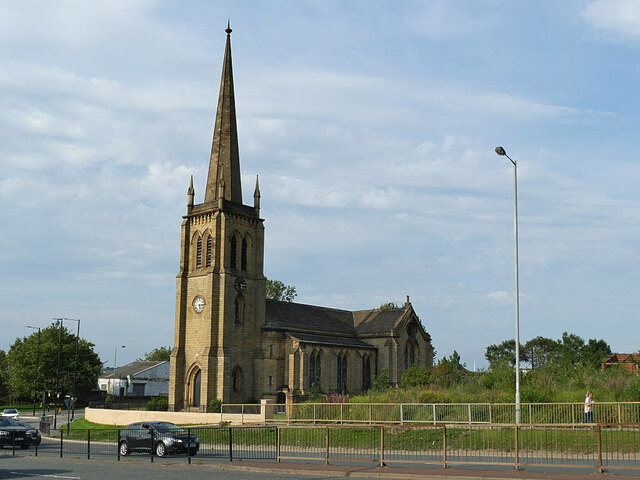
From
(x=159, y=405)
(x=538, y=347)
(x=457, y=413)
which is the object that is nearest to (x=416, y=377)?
(x=159, y=405)

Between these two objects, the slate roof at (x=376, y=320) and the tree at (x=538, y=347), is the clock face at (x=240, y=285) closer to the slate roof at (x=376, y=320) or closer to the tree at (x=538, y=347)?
the slate roof at (x=376, y=320)

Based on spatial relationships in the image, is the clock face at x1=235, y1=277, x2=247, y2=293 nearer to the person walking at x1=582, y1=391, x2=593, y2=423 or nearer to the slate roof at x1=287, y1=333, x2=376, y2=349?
the slate roof at x1=287, y1=333, x2=376, y2=349

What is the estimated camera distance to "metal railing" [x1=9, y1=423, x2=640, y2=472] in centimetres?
1880

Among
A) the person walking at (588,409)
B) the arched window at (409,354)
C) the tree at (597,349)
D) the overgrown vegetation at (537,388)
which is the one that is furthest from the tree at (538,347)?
the person walking at (588,409)

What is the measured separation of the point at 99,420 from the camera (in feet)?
163

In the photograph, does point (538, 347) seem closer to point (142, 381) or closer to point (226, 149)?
point (142, 381)

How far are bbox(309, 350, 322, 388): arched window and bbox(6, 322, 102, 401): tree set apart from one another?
108 feet

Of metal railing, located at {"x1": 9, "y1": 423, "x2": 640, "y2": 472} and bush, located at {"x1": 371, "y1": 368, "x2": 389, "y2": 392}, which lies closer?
metal railing, located at {"x1": 9, "y1": 423, "x2": 640, "y2": 472}

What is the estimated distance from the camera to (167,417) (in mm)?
45188

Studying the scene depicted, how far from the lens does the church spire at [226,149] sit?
60.0m

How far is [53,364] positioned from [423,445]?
65.6m

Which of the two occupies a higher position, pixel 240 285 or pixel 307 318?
pixel 240 285

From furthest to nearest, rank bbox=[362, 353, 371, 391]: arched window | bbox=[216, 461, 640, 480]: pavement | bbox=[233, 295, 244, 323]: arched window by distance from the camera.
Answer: bbox=[362, 353, 371, 391]: arched window < bbox=[233, 295, 244, 323]: arched window < bbox=[216, 461, 640, 480]: pavement

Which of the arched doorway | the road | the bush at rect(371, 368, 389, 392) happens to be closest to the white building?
the arched doorway
